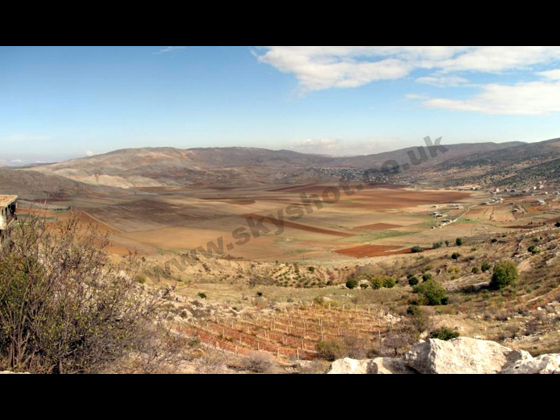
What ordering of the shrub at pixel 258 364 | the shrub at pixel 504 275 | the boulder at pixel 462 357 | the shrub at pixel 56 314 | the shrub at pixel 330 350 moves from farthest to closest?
the shrub at pixel 504 275 → the shrub at pixel 330 350 → the shrub at pixel 258 364 → the boulder at pixel 462 357 → the shrub at pixel 56 314

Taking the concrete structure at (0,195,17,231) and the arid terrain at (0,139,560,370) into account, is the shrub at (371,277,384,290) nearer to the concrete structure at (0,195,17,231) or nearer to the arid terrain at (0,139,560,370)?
the arid terrain at (0,139,560,370)

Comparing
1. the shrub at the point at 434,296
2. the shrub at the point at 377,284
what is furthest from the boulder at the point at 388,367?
the shrub at the point at 377,284

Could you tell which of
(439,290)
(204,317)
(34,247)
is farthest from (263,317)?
(34,247)

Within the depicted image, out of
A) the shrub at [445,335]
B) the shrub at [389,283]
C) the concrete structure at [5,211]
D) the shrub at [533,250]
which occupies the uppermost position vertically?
the concrete structure at [5,211]

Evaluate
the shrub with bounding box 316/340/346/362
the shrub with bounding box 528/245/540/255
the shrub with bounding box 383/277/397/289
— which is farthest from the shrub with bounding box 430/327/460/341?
the shrub with bounding box 528/245/540/255

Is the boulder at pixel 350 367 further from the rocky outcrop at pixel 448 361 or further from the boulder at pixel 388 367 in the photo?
the boulder at pixel 388 367
